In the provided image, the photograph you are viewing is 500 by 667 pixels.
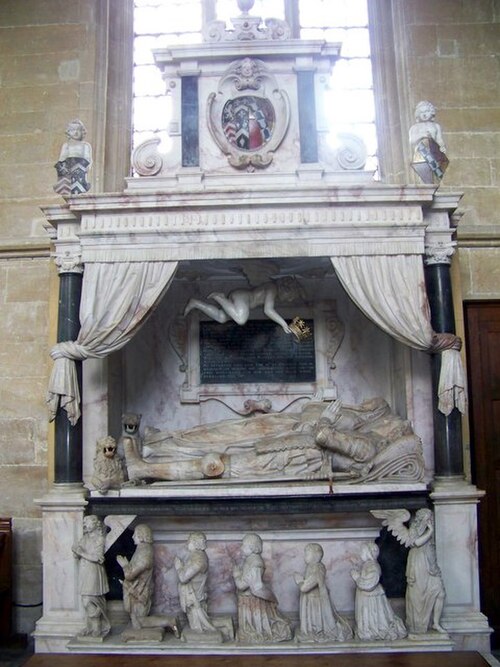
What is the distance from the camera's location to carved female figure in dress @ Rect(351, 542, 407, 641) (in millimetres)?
→ 4195

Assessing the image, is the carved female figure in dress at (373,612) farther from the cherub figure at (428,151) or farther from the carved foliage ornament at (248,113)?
the carved foliage ornament at (248,113)

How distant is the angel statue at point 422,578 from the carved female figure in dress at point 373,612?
106 millimetres

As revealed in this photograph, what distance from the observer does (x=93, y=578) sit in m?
4.35

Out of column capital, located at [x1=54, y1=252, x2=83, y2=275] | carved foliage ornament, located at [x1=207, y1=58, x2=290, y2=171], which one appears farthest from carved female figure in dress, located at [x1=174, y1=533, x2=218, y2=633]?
carved foliage ornament, located at [x1=207, y1=58, x2=290, y2=171]

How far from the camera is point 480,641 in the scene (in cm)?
443

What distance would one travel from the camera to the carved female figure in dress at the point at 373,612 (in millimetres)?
4195

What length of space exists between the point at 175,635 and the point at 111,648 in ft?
1.21

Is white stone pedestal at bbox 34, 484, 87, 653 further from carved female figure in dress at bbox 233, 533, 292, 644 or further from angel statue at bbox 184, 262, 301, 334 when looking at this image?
angel statue at bbox 184, 262, 301, 334

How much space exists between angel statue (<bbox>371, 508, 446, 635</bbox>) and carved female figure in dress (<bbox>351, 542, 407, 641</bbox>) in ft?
0.35

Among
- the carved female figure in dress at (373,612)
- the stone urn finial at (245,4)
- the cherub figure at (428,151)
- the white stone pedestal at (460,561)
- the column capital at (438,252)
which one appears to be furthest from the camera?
the stone urn finial at (245,4)

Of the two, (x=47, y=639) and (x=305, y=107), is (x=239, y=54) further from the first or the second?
(x=47, y=639)

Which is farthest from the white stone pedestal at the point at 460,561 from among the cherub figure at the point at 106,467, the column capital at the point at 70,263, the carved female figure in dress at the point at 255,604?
the column capital at the point at 70,263

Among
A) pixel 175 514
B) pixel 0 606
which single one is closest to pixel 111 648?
pixel 175 514

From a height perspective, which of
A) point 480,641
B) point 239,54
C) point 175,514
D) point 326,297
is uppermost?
point 239,54
